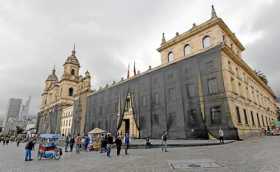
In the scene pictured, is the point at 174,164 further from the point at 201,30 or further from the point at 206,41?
the point at 201,30

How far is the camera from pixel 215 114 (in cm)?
2409

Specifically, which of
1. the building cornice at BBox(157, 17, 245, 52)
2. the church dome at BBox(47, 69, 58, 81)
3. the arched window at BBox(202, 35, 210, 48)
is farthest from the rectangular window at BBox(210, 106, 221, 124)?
the church dome at BBox(47, 69, 58, 81)

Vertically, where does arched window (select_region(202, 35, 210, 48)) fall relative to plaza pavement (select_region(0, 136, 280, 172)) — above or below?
above

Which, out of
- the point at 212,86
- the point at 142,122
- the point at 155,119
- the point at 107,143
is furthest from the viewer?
the point at 142,122

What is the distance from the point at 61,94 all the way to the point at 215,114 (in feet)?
189

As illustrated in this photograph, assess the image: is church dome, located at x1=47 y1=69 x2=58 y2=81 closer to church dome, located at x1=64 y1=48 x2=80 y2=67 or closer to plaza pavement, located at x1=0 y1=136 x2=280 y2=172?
church dome, located at x1=64 y1=48 x2=80 y2=67

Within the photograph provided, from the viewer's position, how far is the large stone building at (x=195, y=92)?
79.8 ft

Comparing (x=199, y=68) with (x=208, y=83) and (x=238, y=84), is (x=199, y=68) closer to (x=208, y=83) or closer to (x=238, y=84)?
(x=208, y=83)

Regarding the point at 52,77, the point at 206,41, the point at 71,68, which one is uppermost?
the point at 52,77

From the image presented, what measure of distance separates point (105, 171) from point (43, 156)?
8373mm

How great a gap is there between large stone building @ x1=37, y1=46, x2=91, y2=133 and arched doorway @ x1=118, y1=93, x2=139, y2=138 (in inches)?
931

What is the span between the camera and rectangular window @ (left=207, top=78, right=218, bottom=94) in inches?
987

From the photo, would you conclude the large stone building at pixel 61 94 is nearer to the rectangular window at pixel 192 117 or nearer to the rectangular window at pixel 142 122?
the rectangular window at pixel 142 122

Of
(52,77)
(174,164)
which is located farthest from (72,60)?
(174,164)
